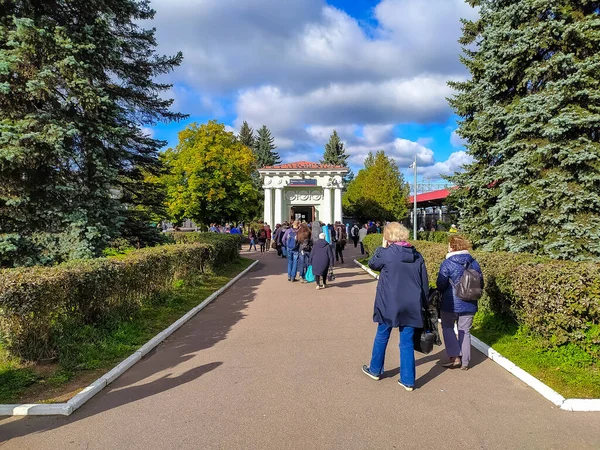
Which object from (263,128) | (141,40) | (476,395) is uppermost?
(263,128)

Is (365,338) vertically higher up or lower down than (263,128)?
lower down

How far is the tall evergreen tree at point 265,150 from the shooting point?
245ft

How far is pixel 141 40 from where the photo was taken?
13.6 m

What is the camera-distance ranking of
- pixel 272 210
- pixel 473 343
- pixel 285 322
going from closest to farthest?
pixel 473 343, pixel 285 322, pixel 272 210

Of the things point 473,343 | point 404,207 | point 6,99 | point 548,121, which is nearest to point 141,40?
point 6,99

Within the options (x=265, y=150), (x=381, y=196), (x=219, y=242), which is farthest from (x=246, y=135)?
(x=219, y=242)

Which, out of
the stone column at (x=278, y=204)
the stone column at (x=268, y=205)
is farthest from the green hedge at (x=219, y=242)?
the stone column at (x=278, y=204)

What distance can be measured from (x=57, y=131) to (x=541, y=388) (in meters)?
9.48

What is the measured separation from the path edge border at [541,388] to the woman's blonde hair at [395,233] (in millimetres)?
2125

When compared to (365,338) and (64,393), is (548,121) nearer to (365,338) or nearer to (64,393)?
(365,338)

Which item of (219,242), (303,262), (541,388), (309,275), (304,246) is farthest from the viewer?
(219,242)

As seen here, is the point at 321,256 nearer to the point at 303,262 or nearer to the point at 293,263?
the point at 303,262

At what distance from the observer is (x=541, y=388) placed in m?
4.55

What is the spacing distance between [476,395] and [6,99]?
34.6ft
